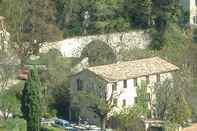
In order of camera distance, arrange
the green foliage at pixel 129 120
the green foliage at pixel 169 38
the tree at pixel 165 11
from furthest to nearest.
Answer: the tree at pixel 165 11 → the green foliage at pixel 169 38 → the green foliage at pixel 129 120

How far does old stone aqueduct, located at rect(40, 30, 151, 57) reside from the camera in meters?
72.8

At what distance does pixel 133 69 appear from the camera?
2630 inches

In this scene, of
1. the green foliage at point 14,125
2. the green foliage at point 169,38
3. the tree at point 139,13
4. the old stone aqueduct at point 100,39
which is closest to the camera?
the green foliage at point 14,125

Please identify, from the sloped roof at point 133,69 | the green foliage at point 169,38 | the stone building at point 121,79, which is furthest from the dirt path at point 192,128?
the green foliage at point 169,38

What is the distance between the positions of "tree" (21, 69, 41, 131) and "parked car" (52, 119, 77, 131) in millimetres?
3418

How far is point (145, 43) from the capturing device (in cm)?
7844

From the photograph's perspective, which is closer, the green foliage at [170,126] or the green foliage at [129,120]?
the green foliage at [129,120]

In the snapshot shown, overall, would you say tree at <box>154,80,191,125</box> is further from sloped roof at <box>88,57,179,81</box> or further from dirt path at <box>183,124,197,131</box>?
sloped roof at <box>88,57,179,81</box>

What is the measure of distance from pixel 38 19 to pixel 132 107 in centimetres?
1159

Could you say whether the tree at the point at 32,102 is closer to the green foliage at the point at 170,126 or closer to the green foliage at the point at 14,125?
the green foliage at the point at 14,125

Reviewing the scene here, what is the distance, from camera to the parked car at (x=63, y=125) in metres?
61.8

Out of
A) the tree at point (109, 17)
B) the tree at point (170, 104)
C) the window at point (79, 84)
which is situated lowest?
the tree at point (170, 104)

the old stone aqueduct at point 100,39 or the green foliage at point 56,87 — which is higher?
the old stone aqueduct at point 100,39

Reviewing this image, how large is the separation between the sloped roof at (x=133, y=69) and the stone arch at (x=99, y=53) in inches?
114
